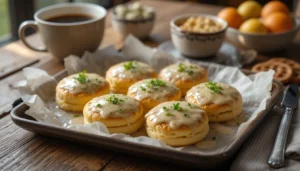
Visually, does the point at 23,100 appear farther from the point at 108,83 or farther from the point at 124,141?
the point at 124,141

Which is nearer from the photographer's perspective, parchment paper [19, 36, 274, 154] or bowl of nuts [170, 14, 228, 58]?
parchment paper [19, 36, 274, 154]

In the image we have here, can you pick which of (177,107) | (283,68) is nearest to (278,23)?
(283,68)

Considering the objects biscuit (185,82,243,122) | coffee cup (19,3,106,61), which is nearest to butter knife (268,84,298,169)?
biscuit (185,82,243,122)

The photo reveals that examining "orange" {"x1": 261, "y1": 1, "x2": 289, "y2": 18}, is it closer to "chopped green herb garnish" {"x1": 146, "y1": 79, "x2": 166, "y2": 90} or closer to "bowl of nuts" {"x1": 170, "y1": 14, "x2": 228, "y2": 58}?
"bowl of nuts" {"x1": 170, "y1": 14, "x2": 228, "y2": 58}

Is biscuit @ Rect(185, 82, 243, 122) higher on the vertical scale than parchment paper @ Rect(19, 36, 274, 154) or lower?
higher

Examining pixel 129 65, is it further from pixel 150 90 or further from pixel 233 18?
pixel 233 18

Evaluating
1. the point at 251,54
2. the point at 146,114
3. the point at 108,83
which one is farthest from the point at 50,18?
the point at 251,54
